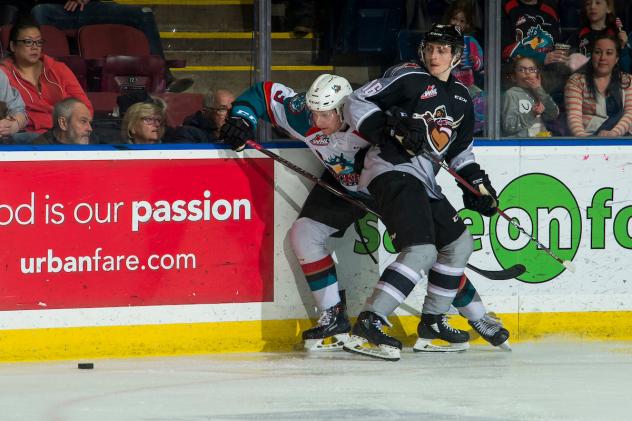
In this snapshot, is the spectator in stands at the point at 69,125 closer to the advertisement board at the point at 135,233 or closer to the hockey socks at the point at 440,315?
the advertisement board at the point at 135,233

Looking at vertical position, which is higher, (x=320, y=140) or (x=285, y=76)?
(x=285, y=76)

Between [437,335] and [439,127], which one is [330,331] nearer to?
[437,335]

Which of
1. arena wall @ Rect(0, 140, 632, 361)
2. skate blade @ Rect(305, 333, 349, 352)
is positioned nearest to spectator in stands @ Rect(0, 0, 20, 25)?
arena wall @ Rect(0, 140, 632, 361)

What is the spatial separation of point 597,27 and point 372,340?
5.37 ft

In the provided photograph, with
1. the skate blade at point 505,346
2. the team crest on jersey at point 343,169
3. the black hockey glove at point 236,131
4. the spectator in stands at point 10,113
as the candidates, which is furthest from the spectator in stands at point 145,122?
the skate blade at point 505,346

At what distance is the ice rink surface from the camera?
3975 mm

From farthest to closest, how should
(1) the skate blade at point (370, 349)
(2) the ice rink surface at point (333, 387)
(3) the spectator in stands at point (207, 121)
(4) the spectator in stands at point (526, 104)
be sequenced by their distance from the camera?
(4) the spectator in stands at point (526, 104) < (3) the spectator in stands at point (207, 121) < (1) the skate blade at point (370, 349) < (2) the ice rink surface at point (333, 387)

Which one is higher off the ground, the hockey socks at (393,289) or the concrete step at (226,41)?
the concrete step at (226,41)

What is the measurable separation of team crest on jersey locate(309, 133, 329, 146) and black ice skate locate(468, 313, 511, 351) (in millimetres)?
903

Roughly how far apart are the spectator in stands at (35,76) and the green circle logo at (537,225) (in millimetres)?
1706

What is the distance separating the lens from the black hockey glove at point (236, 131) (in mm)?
4770

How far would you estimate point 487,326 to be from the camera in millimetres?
4977

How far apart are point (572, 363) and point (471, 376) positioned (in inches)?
18.4

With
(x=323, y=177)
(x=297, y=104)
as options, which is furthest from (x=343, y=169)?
(x=297, y=104)
